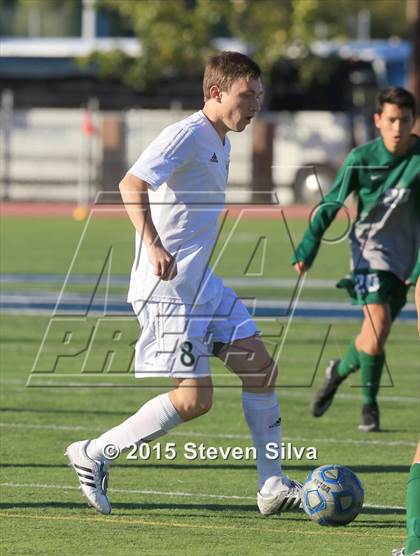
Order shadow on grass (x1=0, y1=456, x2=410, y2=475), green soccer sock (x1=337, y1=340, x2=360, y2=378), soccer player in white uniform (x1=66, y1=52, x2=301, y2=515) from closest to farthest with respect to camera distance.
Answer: soccer player in white uniform (x1=66, y1=52, x2=301, y2=515)
shadow on grass (x1=0, y1=456, x2=410, y2=475)
green soccer sock (x1=337, y1=340, x2=360, y2=378)

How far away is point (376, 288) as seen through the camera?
30.4 ft

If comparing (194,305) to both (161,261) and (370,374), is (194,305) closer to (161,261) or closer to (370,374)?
(161,261)

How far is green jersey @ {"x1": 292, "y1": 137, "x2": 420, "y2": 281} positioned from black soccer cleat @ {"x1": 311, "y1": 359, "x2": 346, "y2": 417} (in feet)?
2.51

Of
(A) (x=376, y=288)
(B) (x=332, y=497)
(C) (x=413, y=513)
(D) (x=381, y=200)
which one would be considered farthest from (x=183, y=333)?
(D) (x=381, y=200)

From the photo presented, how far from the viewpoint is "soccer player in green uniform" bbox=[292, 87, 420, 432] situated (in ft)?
30.4

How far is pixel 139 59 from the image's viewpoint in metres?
40.3

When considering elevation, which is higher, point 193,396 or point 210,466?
point 193,396

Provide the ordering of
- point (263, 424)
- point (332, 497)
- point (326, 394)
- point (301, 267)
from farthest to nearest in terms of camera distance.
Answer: point (326, 394)
point (301, 267)
point (263, 424)
point (332, 497)

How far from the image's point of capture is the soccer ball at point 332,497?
21.2 feet

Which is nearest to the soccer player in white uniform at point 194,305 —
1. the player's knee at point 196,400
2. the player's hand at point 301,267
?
the player's knee at point 196,400

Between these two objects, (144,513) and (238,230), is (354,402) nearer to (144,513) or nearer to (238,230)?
(144,513)

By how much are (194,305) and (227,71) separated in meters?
1.08

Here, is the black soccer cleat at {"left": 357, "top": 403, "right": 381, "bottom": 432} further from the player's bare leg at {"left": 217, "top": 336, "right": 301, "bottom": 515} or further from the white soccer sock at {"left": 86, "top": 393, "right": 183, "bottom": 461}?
the white soccer sock at {"left": 86, "top": 393, "right": 183, "bottom": 461}

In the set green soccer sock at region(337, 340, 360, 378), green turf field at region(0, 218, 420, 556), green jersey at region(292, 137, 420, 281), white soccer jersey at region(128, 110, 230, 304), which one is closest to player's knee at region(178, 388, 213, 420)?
white soccer jersey at region(128, 110, 230, 304)
